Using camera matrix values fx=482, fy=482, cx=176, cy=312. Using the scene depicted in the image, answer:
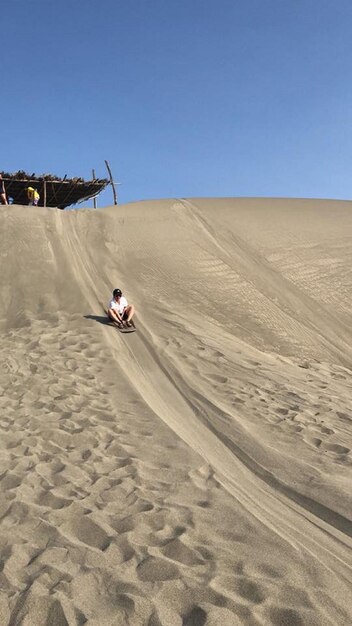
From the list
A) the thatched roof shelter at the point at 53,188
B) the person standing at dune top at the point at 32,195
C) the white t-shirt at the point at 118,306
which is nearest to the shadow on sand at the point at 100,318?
the white t-shirt at the point at 118,306

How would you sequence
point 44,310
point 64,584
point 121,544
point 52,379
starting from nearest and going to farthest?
point 64,584 → point 121,544 → point 52,379 → point 44,310

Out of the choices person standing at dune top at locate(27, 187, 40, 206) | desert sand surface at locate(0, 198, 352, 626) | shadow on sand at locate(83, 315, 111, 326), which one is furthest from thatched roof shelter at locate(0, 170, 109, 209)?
shadow on sand at locate(83, 315, 111, 326)

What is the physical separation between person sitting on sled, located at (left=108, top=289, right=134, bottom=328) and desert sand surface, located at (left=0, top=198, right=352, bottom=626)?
29cm

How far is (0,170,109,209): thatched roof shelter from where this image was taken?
17.6 meters

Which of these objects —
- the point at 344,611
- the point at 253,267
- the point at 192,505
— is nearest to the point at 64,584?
the point at 192,505

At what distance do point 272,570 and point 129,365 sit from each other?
4409 millimetres

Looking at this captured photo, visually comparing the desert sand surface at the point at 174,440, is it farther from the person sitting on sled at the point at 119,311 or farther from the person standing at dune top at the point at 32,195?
the person standing at dune top at the point at 32,195

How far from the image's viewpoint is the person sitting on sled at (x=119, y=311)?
27.6 feet

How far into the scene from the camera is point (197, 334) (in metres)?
8.22

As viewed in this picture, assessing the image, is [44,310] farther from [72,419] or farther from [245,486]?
[245,486]

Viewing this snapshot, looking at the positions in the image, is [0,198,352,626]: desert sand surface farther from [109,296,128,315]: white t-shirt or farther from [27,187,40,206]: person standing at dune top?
[27,187,40,206]: person standing at dune top

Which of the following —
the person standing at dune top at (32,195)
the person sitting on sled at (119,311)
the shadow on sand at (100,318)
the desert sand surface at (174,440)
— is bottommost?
the desert sand surface at (174,440)

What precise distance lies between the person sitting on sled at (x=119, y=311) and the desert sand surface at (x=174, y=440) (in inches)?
11.5

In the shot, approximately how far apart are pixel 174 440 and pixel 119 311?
14.3 feet
